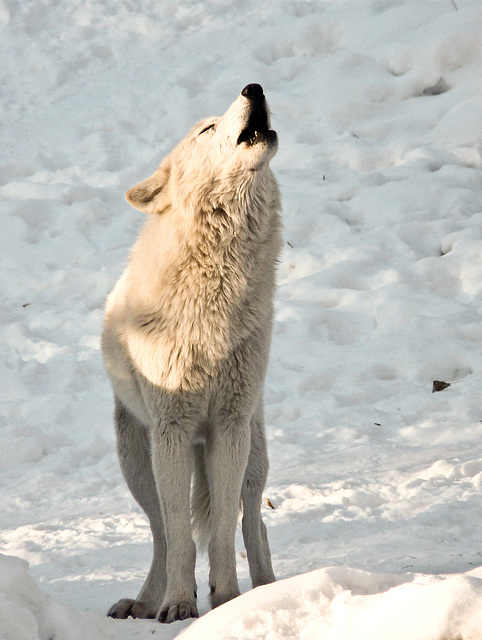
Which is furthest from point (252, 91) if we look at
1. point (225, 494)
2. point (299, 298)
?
point (299, 298)

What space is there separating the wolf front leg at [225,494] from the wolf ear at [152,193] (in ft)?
3.61

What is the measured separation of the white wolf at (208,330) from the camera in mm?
3086

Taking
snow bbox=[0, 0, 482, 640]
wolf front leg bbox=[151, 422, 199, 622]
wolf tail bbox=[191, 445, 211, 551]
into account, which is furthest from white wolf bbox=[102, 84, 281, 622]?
snow bbox=[0, 0, 482, 640]

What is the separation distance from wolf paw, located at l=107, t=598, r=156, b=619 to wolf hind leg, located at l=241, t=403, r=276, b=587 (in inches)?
20.4

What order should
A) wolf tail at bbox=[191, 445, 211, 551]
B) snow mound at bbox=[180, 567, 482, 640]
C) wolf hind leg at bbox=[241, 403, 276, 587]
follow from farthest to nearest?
wolf tail at bbox=[191, 445, 211, 551] < wolf hind leg at bbox=[241, 403, 276, 587] < snow mound at bbox=[180, 567, 482, 640]

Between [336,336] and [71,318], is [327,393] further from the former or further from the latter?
[71,318]

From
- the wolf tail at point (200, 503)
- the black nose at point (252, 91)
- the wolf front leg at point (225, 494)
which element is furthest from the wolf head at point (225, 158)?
the wolf tail at point (200, 503)

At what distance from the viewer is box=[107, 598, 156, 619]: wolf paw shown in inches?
128

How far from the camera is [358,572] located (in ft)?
6.43

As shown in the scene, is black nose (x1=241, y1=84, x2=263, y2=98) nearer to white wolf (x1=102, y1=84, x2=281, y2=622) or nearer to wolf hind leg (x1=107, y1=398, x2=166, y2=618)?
white wolf (x1=102, y1=84, x2=281, y2=622)

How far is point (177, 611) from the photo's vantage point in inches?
115

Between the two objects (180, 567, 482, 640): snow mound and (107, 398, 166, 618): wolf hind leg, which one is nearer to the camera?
(180, 567, 482, 640): snow mound

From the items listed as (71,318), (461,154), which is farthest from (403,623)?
(461,154)

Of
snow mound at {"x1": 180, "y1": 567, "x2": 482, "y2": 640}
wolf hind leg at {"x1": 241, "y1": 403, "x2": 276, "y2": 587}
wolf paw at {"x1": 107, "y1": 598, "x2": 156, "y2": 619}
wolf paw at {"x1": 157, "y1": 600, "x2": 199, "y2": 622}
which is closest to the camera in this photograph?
snow mound at {"x1": 180, "y1": 567, "x2": 482, "y2": 640}
